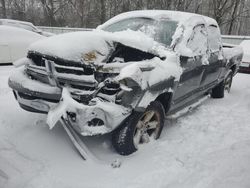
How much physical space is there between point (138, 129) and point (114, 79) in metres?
0.87

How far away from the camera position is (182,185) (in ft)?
10.2

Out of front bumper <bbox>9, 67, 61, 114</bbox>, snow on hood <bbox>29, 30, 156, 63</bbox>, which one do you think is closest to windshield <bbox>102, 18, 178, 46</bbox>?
snow on hood <bbox>29, 30, 156, 63</bbox>

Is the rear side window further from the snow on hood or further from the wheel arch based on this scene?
the snow on hood

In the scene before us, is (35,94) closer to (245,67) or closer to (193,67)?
(193,67)

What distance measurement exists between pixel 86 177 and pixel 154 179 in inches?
30.0

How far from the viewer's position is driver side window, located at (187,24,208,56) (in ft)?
15.1

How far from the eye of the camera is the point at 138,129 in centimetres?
367

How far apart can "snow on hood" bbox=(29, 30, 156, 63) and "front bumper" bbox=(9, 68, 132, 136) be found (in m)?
0.42

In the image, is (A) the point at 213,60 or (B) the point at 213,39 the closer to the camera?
(A) the point at 213,60

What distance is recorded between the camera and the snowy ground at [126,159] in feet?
10.2

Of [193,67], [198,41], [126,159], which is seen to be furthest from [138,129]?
[198,41]

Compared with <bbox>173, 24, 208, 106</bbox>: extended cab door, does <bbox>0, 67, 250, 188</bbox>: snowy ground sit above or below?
below

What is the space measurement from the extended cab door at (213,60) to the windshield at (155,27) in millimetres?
1033

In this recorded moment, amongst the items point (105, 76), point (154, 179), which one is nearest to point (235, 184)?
point (154, 179)
